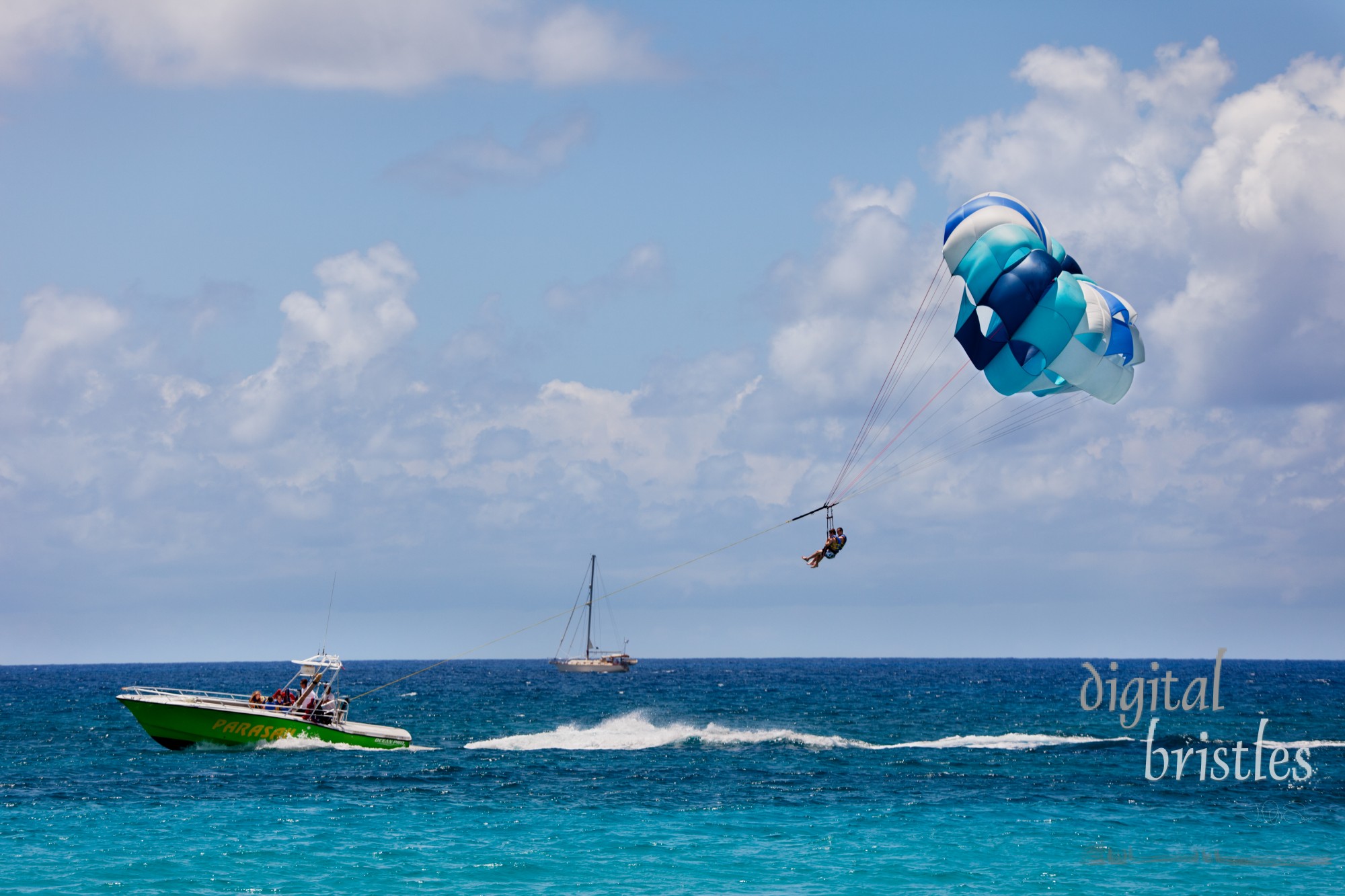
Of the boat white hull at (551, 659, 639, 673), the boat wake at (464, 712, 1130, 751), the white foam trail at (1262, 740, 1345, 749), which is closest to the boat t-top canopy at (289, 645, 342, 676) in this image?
the boat wake at (464, 712, 1130, 751)

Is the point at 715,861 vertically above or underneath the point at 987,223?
underneath

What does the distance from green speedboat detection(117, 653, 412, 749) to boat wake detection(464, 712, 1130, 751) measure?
6.61 meters

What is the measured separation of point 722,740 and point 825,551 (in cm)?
2290

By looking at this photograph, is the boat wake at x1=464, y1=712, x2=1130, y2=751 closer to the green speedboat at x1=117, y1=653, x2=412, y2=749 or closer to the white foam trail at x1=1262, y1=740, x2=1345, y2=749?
the white foam trail at x1=1262, y1=740, x2=1345, y2=749

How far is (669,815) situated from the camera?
29.0 meters

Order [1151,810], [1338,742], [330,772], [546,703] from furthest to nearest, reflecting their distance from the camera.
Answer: [546,703] → [1338,742] → [330,772] → [1151,810]

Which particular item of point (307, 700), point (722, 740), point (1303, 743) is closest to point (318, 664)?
point (307, 700)

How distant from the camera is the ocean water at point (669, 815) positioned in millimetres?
22844

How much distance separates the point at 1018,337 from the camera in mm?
25438

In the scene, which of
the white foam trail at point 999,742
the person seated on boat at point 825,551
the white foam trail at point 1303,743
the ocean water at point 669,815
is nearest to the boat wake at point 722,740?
the white foam trail at point 999,742

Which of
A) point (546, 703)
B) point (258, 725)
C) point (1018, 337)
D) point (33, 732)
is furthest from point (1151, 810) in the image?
point (546, 703)

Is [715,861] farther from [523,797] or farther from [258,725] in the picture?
[258,725]

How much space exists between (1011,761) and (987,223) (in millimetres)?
21890

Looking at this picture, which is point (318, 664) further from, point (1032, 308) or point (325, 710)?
point (1032, 308)
